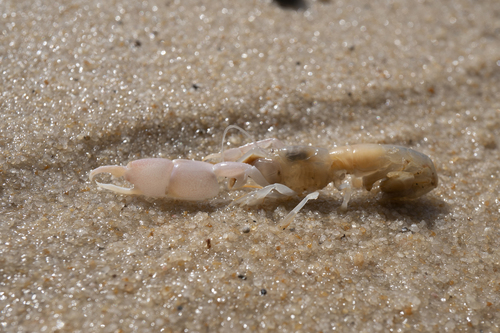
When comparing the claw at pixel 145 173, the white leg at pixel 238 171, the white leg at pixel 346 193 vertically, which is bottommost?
the white leg at pixel 346 193

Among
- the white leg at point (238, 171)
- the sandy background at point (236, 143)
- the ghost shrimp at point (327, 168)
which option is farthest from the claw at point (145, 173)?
the ghost shrimp at point (327, 168)

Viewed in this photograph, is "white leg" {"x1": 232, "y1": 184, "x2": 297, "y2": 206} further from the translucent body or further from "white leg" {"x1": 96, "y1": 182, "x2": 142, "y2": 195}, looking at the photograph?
"white leg" {"x1": 96, "y1": 182, "x2": 142, "y2": 195}

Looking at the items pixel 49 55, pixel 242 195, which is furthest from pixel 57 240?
pixel 49 55

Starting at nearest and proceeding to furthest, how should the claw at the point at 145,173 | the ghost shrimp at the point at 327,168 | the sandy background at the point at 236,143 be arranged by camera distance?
the sandy background at the point at 236,143
the claw at the point at 145,173
the ghost shrimp at the point at 327,168

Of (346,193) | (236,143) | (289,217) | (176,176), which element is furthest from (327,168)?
(176,176)

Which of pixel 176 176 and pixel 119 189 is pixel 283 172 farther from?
pixel 119 189

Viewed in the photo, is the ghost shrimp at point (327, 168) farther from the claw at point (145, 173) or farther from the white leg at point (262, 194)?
the claw at point (145, 173)

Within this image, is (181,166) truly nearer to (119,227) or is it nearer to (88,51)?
(119,227)
